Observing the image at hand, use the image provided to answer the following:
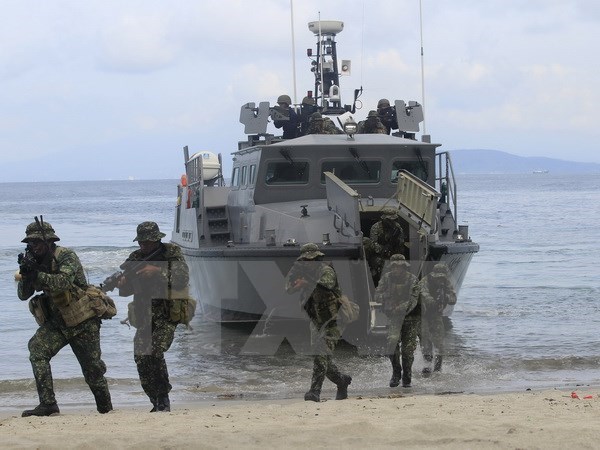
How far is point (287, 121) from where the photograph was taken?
16.5 meters

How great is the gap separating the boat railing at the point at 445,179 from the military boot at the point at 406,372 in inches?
172

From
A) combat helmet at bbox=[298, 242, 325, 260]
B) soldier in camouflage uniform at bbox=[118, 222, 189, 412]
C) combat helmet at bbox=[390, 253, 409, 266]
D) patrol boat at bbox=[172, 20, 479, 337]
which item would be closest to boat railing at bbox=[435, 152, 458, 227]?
patrol boat at bbox=[172, 20, 479, 337]

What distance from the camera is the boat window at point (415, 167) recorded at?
1420cm

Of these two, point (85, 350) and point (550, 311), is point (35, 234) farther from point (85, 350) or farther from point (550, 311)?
point (550, 311)

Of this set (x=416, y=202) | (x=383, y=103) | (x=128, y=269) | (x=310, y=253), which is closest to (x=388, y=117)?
(x=383, y=103)

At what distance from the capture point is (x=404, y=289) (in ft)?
33.5

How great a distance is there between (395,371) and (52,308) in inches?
149

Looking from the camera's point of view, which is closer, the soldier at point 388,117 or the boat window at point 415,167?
the boat window at point 415,167

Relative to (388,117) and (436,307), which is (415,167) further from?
(436,307)

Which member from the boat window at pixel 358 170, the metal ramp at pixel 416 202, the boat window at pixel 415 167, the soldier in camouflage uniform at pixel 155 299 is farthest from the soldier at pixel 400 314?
the boat window at pixel 415 167

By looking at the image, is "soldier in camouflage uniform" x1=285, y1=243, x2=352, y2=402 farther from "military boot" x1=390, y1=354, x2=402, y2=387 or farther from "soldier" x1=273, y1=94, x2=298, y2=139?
"soldier" x1=273, y1=94, x2=298, y2=139

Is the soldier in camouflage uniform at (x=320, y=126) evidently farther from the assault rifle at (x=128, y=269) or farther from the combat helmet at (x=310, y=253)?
the assault rifle at (x=128, y=269)

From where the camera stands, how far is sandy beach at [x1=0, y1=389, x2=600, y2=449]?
6.36 m

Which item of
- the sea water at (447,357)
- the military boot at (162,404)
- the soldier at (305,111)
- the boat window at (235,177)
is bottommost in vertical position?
the sea water at (447,357)
